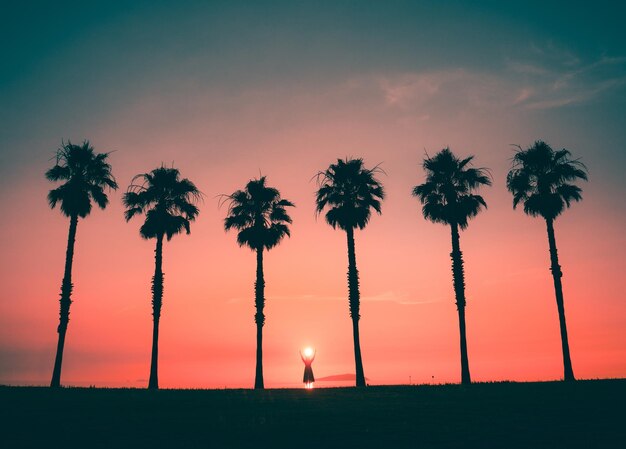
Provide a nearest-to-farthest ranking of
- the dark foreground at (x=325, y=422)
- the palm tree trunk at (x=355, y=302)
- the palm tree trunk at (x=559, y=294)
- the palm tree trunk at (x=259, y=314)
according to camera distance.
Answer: the dark foreground at (x=325, y=422) → the palm tree trunk at (x=559, y=294) → the palm tree trunk at (x=355, y=302) → the palm tree trunk at (x=259, y=314)

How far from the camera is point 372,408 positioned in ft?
59.2

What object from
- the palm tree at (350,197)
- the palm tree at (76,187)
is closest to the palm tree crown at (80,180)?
the palm tree at (76,187)

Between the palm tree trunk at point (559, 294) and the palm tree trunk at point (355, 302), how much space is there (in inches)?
509

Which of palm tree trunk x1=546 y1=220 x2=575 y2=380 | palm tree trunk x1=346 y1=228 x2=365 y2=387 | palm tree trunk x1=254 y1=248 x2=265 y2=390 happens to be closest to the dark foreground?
palm tree trunk x1=546 y1=220 x2=575 y2=380

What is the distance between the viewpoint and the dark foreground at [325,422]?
11461mm

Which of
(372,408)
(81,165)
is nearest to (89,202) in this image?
(81,165)

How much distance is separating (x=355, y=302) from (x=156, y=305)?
14182mm

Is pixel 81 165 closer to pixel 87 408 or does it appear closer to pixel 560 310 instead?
pixel 87 408

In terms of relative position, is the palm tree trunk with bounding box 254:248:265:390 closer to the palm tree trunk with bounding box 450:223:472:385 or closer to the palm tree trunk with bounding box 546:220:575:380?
the palm tree trunk with bounding box 450:223:472:385

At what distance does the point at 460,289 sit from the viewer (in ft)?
115

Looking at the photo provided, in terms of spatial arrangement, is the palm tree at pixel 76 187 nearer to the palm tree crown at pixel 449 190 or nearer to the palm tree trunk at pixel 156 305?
the palm tree trunk at pixel 156 305

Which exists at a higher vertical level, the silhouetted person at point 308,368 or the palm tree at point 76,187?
the palm tree at point 76,187

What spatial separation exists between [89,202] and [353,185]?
1971 cm

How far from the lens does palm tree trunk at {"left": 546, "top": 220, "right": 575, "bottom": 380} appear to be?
107 feet
